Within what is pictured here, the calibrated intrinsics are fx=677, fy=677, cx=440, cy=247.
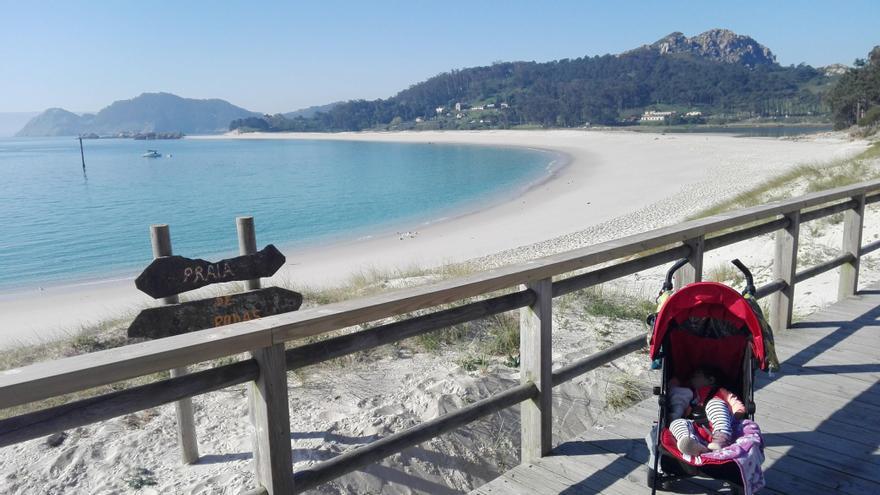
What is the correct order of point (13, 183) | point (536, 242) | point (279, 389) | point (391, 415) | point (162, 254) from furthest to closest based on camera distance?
point (13, 183) → point (536, 242) → point (391, 415) → point (162, 254) → point (279, 389)

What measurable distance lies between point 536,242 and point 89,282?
11359 mm

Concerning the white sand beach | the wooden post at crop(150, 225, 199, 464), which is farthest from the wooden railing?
the wooden post at crop(150, 225, 199, 464)

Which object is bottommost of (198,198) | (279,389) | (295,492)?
(198,198)

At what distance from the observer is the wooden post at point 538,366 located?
304cm

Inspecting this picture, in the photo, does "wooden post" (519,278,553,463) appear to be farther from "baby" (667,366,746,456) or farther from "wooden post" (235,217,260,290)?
"wooden post" (235,217,260,290)

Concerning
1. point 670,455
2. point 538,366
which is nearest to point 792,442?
point 670,455

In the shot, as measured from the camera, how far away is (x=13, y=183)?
5200 centimetres

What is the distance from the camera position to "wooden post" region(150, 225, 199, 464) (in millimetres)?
3883

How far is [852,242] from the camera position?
558cm

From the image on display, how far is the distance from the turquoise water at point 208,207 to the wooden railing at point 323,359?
56.0 feet

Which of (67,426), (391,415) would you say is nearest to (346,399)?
(391,415)

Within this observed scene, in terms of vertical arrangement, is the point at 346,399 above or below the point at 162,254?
below

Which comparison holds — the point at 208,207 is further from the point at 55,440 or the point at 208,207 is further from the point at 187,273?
the point at 187,273

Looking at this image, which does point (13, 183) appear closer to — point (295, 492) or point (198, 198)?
point (198, 198)
